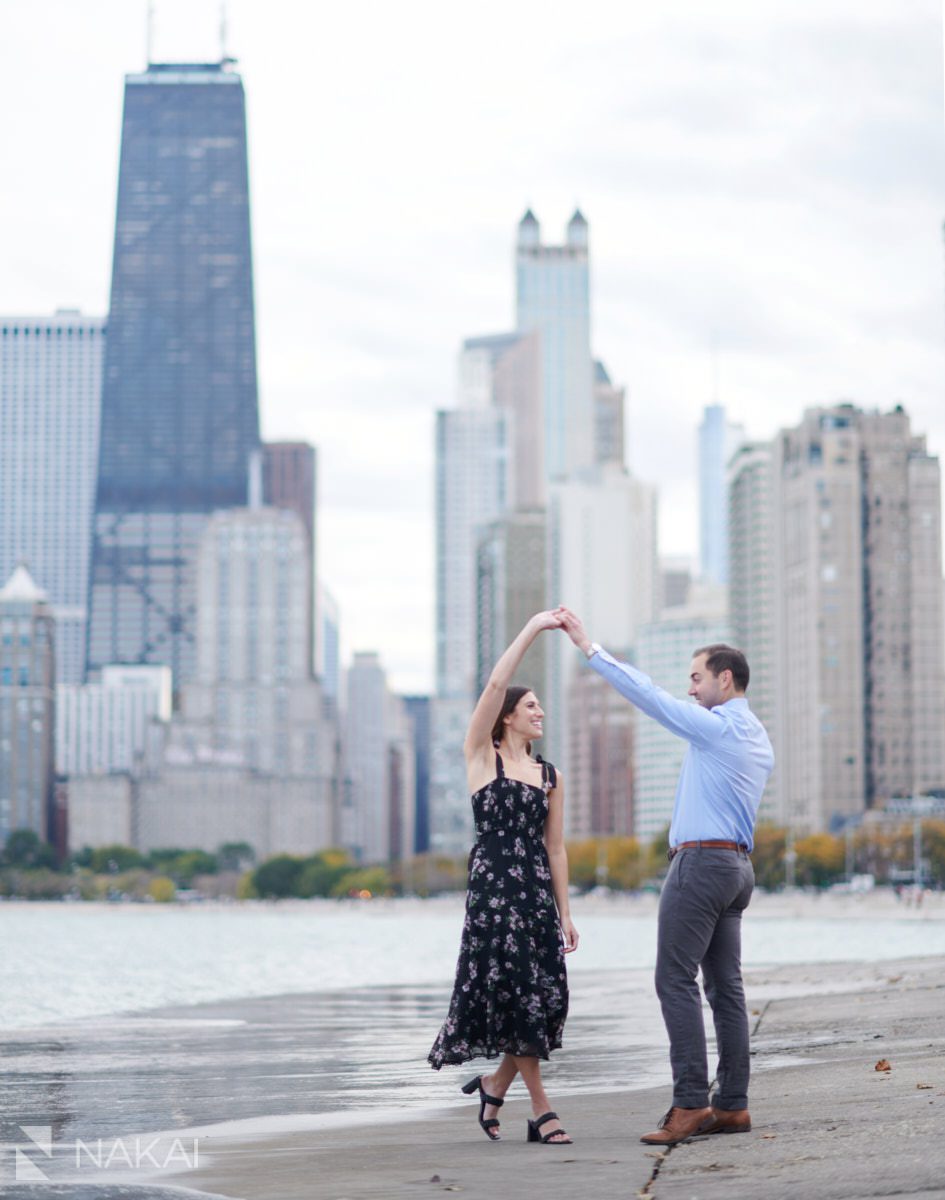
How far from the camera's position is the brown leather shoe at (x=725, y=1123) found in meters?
11.0

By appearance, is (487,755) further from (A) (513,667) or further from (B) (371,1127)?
(B) (371,1127)

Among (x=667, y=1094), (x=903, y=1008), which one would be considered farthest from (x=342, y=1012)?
(x=667, y=1094)

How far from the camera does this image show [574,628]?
10.9m

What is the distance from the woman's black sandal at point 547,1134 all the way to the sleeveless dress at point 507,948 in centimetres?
32

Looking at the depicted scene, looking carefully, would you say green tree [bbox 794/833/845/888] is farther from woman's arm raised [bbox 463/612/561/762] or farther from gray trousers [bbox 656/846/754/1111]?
woman's arm raised [bbox 463/612/561/762]

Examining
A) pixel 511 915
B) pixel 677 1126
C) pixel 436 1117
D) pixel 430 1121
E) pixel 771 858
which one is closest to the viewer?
pixel 677 1126

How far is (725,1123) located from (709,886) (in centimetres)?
118

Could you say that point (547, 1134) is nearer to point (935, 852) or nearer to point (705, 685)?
point (705, 685)

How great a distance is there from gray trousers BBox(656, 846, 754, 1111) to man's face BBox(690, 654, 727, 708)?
0.77 metres

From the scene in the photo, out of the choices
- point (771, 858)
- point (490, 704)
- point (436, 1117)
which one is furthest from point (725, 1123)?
point (771, 858)

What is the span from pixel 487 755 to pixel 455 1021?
4.47 ft

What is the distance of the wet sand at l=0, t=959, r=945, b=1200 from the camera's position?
945 cm

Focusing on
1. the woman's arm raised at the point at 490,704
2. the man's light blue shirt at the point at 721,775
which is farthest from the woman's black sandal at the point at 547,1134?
the woman's arm raised at the point at 490,704

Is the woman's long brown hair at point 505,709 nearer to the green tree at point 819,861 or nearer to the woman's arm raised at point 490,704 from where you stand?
the woman's arm raised at point 490,704
